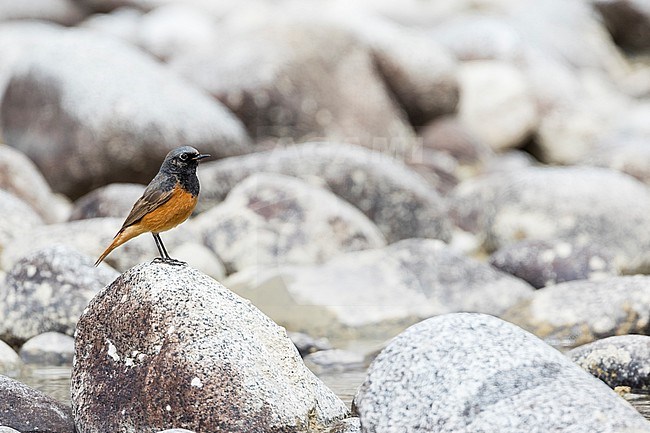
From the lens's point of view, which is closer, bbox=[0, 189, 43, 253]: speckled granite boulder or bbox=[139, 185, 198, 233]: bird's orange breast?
bbox=[139, 185, 198, 233]: bird's orange breast

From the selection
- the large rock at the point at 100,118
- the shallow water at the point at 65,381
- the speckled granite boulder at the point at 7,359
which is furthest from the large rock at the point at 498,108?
the speckled granite boulder at the point at 7,359

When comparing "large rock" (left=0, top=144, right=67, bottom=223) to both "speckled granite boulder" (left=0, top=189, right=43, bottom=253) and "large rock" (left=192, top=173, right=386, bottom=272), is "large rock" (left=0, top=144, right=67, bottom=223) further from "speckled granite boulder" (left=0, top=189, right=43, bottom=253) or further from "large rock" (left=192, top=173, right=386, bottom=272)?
"large rock" (left=192, top=173, right=386, bottom=272)

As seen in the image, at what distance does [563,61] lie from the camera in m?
24.0

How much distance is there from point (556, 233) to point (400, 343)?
6.74m

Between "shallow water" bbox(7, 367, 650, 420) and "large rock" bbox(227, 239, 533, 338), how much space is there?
1.38 metres

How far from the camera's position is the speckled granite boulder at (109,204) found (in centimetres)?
1041

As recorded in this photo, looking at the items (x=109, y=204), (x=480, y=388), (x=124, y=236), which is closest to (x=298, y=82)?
(x=109, y=204)

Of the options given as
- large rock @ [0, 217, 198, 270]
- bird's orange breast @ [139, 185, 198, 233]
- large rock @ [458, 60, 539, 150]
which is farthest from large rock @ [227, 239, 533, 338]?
large rock @ [458, 60, 539, 150]

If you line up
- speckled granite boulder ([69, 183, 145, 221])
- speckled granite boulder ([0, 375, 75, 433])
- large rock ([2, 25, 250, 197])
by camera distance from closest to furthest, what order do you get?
speckled granite boulder ([0, 375, 75, 433]), speckled granite boulder ([69, 183, 145, 221]), large rock ([2, 25, 250, 197])

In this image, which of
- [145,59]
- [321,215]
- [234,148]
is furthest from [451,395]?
[145,59]

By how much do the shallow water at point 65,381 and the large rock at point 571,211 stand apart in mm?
4514

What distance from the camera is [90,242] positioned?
8.99 m

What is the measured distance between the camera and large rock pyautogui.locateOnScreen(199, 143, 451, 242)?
11461 mm

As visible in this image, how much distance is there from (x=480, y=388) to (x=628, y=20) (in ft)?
80.5
